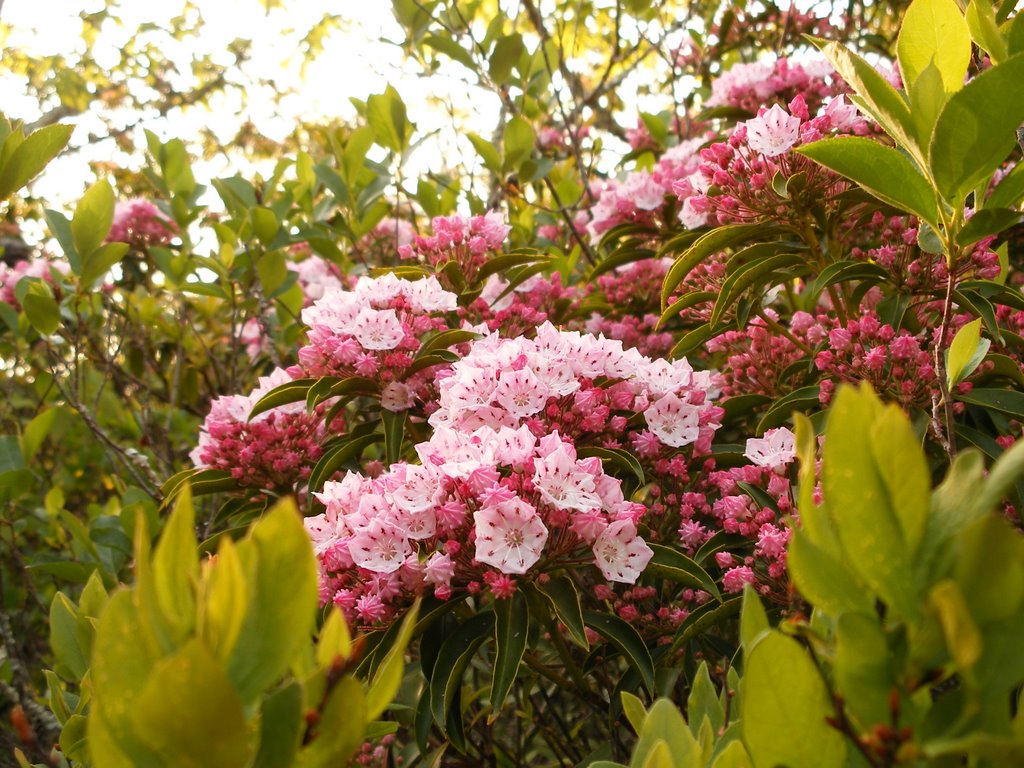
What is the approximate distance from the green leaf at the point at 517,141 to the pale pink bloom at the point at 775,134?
1099 millimetres

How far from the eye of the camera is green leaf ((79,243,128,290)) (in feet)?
8.56

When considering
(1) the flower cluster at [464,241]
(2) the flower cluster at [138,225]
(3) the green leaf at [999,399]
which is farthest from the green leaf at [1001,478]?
(2) the flower cluster at [138,225]

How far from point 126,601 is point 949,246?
114cm

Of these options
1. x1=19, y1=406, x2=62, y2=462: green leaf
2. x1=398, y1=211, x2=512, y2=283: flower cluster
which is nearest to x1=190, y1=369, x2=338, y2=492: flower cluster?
x1=398, y1=211, x2=512, y2=283: flower cluster

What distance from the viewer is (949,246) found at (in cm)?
125

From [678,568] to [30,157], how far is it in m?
1.53

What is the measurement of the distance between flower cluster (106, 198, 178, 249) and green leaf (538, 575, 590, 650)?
3.13 metres

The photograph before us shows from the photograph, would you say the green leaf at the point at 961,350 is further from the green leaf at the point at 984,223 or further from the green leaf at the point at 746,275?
the green leaf at the point at 746,275

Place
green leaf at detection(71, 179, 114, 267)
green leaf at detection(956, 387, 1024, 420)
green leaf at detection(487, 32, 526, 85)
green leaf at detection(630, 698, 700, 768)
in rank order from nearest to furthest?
1. green leaf at detection(630, 698, 700, 768)
2. green leaf at detection(956, 387, 1024, 420)
3. green leaf at detection(71, 179, 114, 267)
4. green leaf at detection(487, 32, 526, 85)

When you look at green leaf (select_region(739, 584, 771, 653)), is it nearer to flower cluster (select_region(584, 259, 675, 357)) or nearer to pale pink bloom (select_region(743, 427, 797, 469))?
pale pink bloom (select_region(743, 427, 797, 469))

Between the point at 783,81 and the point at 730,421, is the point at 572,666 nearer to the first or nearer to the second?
the point at 730,421

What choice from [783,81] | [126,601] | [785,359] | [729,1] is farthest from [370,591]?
[729,1]

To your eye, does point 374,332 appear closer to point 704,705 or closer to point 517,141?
point 517,141

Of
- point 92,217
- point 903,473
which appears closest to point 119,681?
point 903,473
